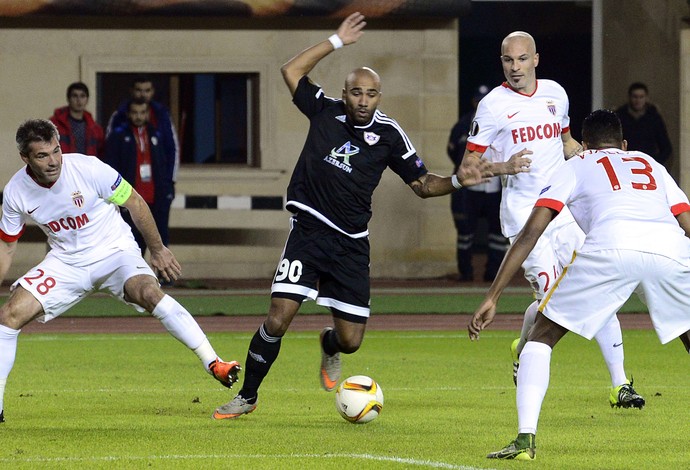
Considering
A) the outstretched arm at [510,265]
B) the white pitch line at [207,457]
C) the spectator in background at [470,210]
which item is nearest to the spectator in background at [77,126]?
the spectator in background at [470,210]

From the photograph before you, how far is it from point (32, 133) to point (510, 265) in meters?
3.18

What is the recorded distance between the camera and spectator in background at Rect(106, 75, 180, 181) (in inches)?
687

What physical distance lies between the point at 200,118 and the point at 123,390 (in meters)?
10.4

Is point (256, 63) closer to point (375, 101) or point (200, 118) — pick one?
point (200, 118)

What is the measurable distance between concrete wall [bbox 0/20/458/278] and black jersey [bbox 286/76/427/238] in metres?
11.0

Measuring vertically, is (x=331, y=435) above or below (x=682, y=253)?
below

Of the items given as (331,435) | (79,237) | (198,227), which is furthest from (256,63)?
(331,435)

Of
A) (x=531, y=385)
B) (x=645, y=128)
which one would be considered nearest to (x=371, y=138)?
(x=531, y=385)

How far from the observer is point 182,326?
920cm

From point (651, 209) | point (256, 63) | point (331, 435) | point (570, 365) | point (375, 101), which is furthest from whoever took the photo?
point (256, 63)

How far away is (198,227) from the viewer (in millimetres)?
20391

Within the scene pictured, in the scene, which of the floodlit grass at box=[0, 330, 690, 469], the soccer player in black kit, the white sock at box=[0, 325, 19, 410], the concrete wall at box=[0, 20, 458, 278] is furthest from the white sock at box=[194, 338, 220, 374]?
the concrete wall at box=[0, 20, 458, 278]

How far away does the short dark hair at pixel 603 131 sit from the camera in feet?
25.8

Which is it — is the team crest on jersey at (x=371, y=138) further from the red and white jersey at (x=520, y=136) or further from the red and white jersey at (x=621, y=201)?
the red and white jersey at (x=621, y=201)
